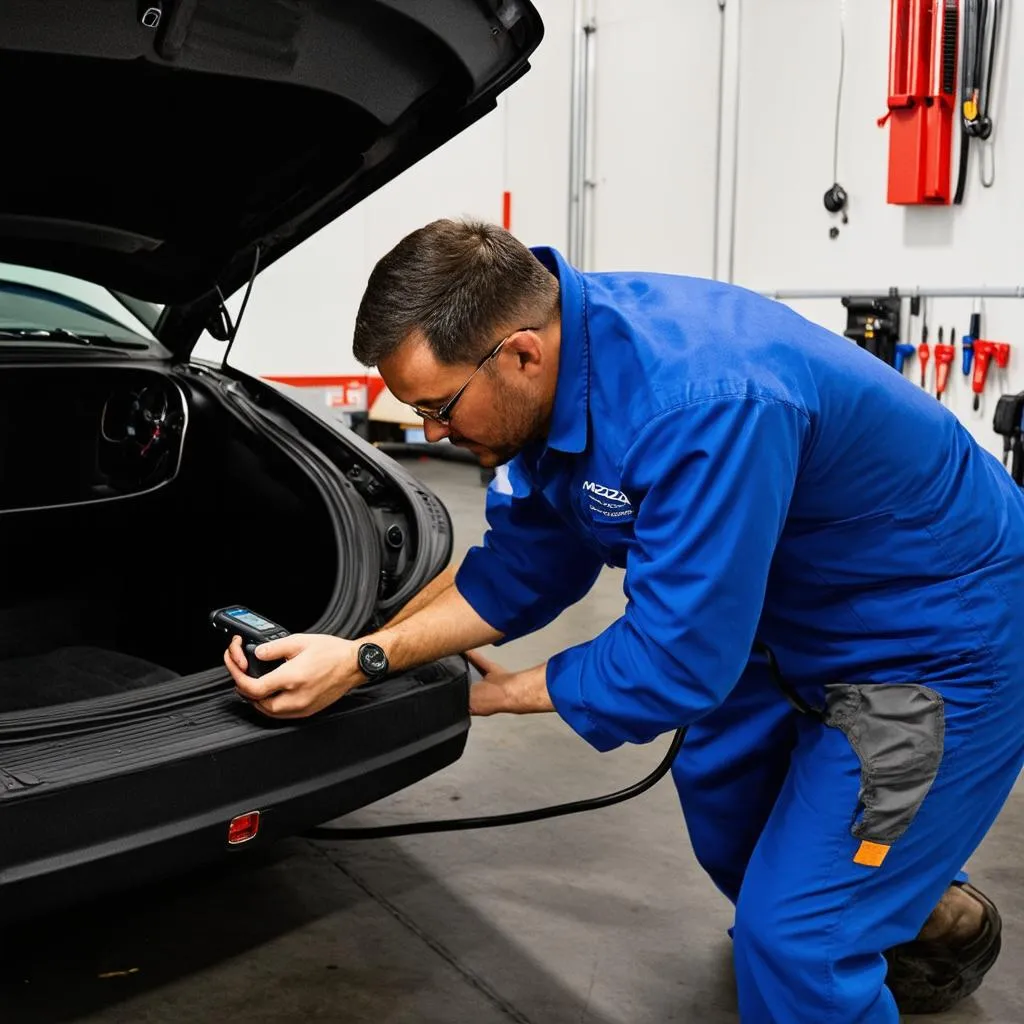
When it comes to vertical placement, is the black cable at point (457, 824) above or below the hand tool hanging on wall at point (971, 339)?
below

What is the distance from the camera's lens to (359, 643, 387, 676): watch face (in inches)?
63.2

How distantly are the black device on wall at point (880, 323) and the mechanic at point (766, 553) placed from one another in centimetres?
327

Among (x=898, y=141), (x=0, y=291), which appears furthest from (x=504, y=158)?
(x=0, y=291)

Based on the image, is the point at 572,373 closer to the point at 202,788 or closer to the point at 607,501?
the point at 607,501

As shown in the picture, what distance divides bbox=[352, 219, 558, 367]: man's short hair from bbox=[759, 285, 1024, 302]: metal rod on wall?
10.6 ft

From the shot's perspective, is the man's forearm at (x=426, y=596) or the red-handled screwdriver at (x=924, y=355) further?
the red-handled screwdriver at (x=924, y=355)

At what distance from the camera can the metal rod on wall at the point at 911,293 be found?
14.5 ft

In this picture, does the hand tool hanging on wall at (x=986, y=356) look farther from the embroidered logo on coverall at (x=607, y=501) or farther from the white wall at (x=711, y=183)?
the embroidered logo on coverall at (x=607, y=501)

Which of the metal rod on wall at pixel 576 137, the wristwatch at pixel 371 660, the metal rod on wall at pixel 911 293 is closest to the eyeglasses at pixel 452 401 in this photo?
the wristwatch at pixel 371 660

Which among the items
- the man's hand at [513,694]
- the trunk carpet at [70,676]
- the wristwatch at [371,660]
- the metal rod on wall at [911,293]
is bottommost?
the trunk carpet at [70,676]

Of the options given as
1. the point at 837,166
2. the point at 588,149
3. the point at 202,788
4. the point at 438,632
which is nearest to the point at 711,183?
the point at 837,166

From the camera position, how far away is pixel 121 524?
8.48 feet

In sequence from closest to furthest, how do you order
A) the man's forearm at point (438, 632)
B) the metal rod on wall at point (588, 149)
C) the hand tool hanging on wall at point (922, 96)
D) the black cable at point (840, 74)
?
1. the man's forearm at point (438, 632)
2. the hand tool hanging on wall at point (922, 96)
3. the black cable at point (840, 74)
4. the metal rod on wall at point (588, 149)

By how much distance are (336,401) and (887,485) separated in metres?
5.81
